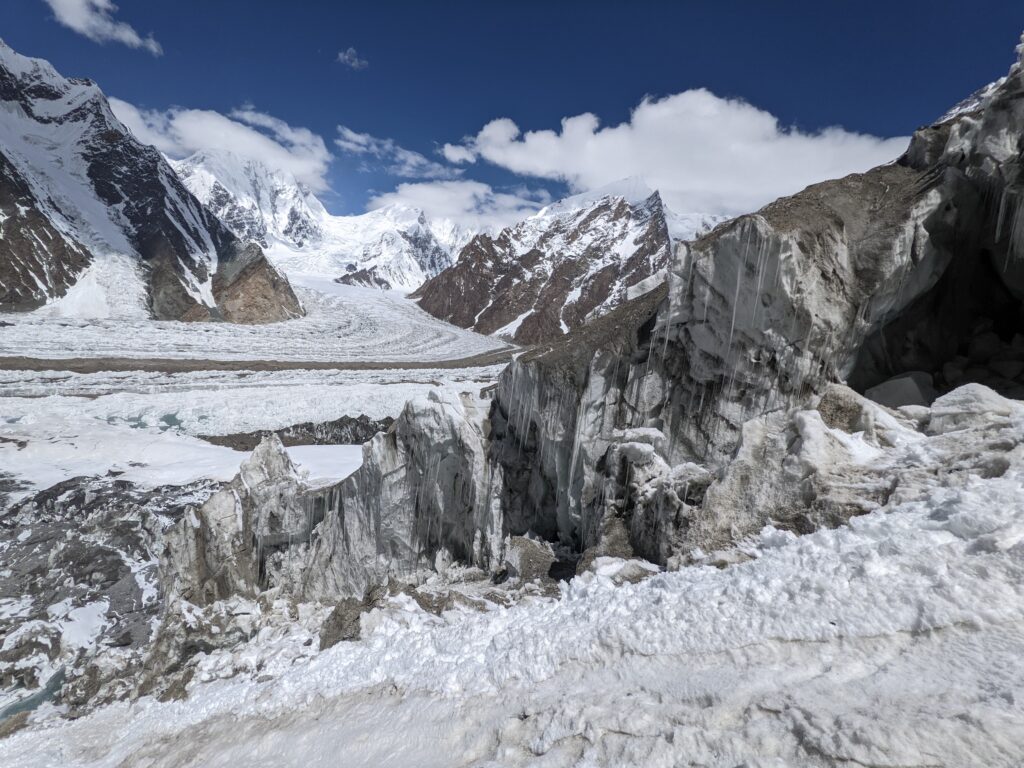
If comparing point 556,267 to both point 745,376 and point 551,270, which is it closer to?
point 551,270

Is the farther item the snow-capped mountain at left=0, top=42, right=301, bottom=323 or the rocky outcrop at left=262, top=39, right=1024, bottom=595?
the snow-capped mountain at left=0, top=42, right=301, bottom=323

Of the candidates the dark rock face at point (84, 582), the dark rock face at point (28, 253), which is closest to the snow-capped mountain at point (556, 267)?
the dark rock face at point (28, 253)

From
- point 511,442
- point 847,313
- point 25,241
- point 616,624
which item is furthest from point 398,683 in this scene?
point 25,241

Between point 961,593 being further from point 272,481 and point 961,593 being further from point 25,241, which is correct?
point 25,241

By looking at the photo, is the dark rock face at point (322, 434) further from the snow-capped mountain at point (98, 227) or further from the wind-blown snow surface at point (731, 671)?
the snow-capped mountain at point (98, 227)

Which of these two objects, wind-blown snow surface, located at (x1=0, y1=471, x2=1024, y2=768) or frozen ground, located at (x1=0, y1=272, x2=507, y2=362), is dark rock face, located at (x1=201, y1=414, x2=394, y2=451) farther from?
frozen ground, located at (x1=0, y1=272, x2=507, y2=362)

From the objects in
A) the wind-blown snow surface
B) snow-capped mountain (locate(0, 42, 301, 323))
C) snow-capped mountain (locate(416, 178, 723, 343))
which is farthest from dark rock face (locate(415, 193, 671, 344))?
the wind-blown snow surface

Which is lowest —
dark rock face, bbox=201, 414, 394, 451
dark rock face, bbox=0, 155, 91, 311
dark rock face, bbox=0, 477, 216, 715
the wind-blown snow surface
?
dark rock face, bbox=0, 477, 216, 715
